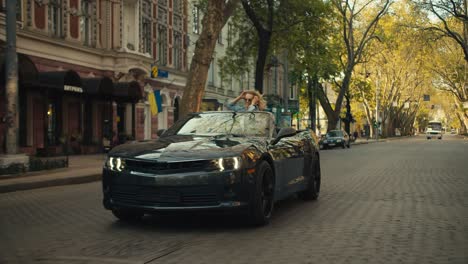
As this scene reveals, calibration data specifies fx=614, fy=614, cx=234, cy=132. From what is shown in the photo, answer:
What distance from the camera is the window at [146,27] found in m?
33.6

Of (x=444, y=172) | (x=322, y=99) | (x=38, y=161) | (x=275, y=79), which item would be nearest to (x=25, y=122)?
(x=38, y=161)

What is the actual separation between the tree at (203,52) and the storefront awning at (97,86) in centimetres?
558

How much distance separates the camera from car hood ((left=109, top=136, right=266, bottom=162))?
255 inches

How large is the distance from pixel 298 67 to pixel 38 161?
22.4 meters

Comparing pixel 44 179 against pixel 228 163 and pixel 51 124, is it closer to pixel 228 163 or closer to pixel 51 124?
pixel 228 163

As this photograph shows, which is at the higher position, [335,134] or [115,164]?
[115,164]

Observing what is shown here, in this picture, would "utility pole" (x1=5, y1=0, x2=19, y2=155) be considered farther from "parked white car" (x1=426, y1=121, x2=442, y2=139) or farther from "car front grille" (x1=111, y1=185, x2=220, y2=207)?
"parked white car" (x1=426, y1=121, x2=442, y2=139)

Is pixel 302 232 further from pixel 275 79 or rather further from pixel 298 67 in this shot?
pixel 275 79

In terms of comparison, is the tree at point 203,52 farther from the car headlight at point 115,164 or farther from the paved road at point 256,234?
the car headlight at point 115,164

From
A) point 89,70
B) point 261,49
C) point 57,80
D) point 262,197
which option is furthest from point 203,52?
point 262,197

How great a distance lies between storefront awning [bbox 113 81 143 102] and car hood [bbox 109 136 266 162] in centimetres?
2024

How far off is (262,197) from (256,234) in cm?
54

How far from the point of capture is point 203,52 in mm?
21359

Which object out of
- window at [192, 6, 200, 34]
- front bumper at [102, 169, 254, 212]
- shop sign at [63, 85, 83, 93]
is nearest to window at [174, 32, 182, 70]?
window at [192, 6, 200, 34]
